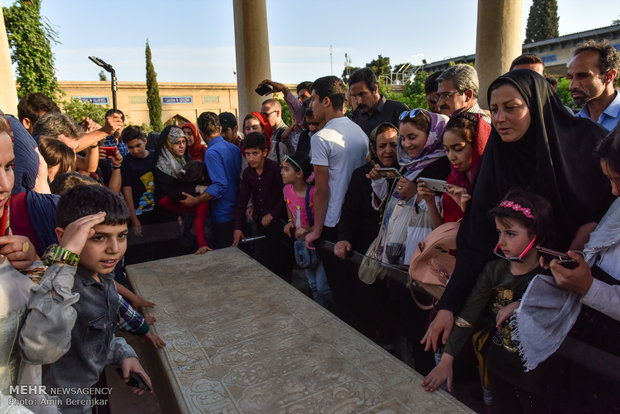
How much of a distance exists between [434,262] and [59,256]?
1609mm

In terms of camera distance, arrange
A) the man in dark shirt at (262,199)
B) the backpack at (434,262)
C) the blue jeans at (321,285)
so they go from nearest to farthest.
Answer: the backpack at (434,262) < the blue jeans at (321,285) < the man in dark shirt at (262,199)

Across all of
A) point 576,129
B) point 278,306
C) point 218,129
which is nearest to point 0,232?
point 278,306

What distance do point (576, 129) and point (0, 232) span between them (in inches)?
91.4

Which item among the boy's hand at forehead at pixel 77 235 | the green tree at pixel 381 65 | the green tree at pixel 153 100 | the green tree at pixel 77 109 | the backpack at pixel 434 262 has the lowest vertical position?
the backpack at pixel 434 262

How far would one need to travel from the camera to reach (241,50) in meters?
6.79

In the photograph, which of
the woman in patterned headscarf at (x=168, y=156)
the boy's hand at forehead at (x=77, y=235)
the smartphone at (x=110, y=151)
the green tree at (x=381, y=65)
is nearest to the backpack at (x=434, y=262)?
the boy's hand at forehead at (x=77, y=235)

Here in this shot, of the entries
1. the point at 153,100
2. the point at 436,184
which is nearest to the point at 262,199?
the point at 436,184

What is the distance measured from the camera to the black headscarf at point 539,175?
1637mm

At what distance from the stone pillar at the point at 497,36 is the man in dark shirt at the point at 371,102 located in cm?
188

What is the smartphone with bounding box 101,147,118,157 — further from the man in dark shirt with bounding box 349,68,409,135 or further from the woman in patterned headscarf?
the man in dark shirt with bounding box 349,68,409,135

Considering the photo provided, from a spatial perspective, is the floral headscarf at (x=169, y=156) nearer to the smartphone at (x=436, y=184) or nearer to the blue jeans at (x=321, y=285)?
the blue jeans at (x=321, y=285)

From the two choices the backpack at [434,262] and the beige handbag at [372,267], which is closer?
the backpack at [434,262]

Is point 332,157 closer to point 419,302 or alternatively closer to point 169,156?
point 419,302

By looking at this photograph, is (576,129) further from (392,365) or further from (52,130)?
(52,130)
